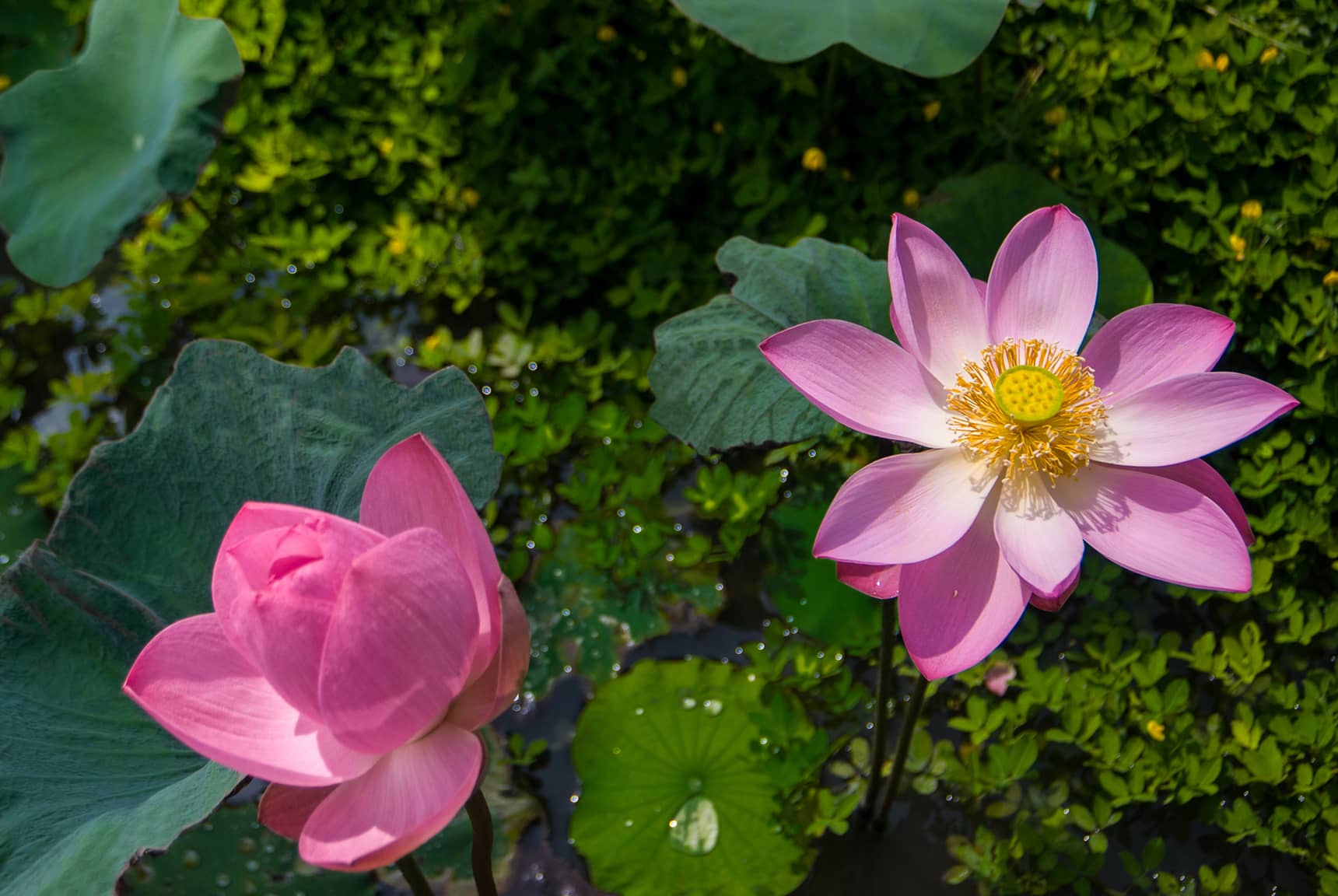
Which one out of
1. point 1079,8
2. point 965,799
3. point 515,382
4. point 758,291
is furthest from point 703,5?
point 965,799

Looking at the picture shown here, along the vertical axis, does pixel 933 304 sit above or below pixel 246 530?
above

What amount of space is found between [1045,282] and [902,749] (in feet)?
2.20

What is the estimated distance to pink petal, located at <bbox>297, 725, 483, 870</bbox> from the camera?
79 centimetres

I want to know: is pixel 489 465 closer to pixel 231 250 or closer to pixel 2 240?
pixel 231 250

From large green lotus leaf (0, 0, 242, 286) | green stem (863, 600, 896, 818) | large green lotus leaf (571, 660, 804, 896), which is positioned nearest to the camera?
green stem (863, 600, 896, 818)

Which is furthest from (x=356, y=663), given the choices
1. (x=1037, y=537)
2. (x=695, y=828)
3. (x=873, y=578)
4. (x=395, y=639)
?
(x=695, y=828)

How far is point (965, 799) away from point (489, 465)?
92 cm

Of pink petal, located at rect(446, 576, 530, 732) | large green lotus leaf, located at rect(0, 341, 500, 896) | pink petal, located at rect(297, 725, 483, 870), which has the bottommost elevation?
large green lotus leaf, located at rect(0, 341, 500, 896)

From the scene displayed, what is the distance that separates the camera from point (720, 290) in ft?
7.01

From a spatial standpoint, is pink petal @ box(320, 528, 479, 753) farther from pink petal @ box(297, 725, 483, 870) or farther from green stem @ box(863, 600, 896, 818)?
green stem @ box(863, 600, 896, 818)

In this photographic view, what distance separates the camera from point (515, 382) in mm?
2111

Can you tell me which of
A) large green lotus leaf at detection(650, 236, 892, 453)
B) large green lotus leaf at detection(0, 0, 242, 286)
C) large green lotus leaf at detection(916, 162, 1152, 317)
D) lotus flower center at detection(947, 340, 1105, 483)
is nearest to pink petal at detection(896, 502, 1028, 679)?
lotus flower center at detection(947, 340, 1105, 483)

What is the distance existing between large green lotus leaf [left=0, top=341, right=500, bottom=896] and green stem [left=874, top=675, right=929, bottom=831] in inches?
23.4

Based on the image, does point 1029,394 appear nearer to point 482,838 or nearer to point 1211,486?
point 1211,486
